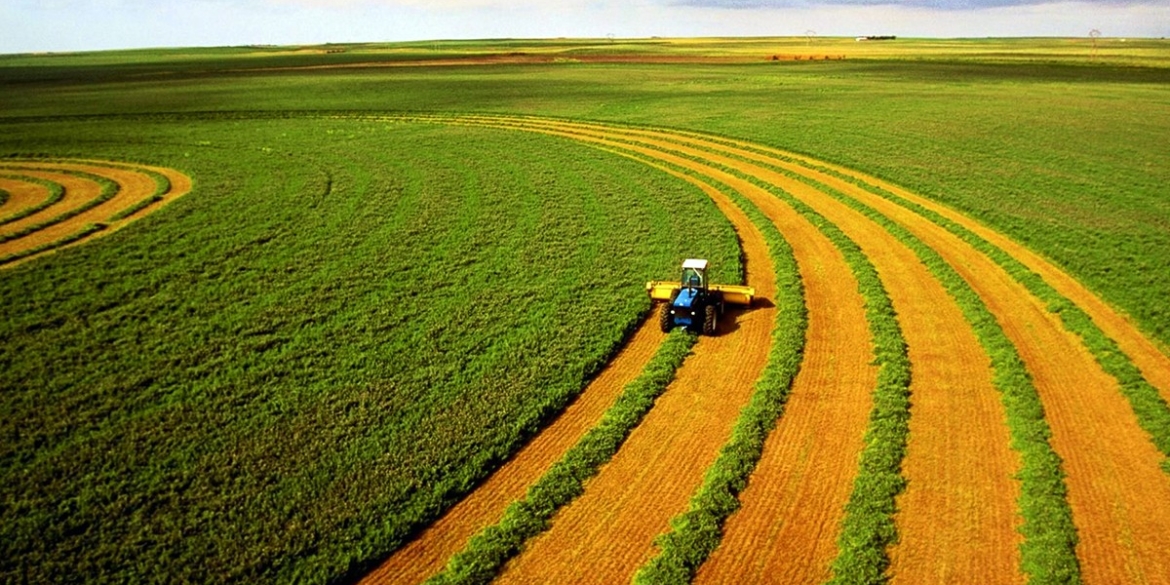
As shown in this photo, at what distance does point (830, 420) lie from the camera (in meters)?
16.2

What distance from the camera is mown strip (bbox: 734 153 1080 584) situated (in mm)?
11703

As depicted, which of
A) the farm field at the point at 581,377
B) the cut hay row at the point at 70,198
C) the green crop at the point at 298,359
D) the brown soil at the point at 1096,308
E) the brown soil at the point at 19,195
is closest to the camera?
the farm field at the point at 581,377

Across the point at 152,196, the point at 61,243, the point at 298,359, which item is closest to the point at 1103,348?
the point at 298,359

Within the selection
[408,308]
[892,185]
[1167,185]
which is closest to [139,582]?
[408,308]

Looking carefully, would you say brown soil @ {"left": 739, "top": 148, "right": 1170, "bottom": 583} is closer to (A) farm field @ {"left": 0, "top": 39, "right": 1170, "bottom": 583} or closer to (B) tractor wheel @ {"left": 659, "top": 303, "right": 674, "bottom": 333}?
(A) farm field @ {"left": 0, "top": 39, "right": 1170, "bottom": 583}

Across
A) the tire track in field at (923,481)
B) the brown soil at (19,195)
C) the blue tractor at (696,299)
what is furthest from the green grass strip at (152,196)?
the tire track in field at (923,481)

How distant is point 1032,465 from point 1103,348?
7.81 metres

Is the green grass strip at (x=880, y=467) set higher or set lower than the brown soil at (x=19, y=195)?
lower

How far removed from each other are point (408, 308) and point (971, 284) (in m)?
20.5

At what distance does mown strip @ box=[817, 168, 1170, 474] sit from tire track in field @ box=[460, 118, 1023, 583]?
316 cm

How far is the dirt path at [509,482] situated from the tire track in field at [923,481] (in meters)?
4.33

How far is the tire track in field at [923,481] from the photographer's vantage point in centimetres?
1196

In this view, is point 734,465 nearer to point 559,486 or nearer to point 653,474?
point 653,474

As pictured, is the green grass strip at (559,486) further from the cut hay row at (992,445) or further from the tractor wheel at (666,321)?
the tractor wheel at (666,321)
